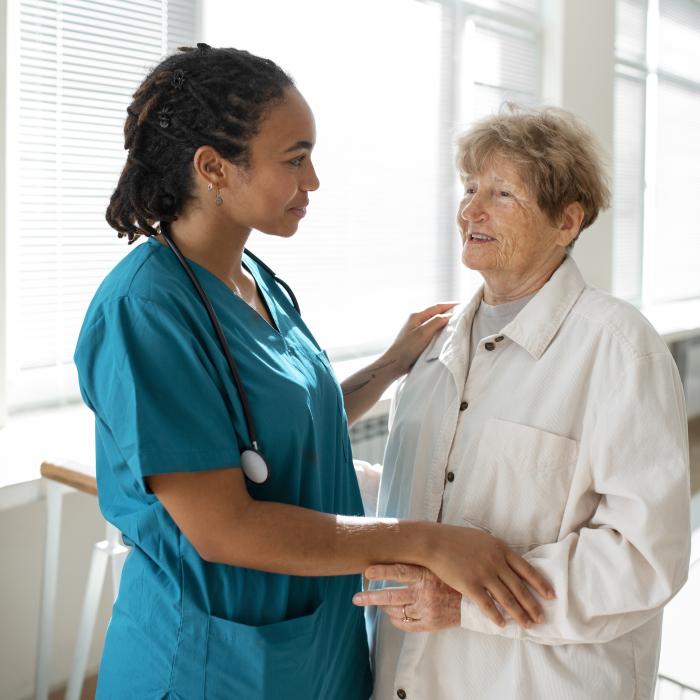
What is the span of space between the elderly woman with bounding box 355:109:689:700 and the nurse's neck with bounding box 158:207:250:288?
17.1 inches

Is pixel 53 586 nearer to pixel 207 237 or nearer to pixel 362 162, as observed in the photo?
pixel 207 237

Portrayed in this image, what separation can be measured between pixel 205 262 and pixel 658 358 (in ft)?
2.15

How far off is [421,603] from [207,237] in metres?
0.61

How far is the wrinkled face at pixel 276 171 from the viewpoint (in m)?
1.12

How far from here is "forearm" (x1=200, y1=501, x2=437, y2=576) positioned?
1021 mm

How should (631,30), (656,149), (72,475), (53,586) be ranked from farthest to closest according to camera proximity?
(656,149) → (631,30) → (53,586) → (72,475)

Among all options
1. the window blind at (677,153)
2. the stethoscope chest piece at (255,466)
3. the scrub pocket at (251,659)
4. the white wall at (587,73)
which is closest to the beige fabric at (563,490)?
the scrub pocket at (251,659)

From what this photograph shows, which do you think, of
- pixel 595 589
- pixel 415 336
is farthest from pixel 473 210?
pixel 595 589

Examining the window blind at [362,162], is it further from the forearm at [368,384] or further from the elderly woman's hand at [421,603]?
the elderly woman's hand at [421,603]

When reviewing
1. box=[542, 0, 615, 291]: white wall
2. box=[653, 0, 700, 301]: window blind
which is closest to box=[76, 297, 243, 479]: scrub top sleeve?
box=[542, 0, 615, 291]: white wall

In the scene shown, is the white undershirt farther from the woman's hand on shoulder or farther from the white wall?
the white wall

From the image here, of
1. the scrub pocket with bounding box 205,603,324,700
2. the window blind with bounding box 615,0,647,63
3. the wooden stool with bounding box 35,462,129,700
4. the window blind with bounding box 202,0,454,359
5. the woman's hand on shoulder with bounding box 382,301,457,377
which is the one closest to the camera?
the scrub pocket with bounding box 205,603,324,700

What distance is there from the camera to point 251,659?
110cm

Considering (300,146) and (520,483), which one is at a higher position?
(300,146)
